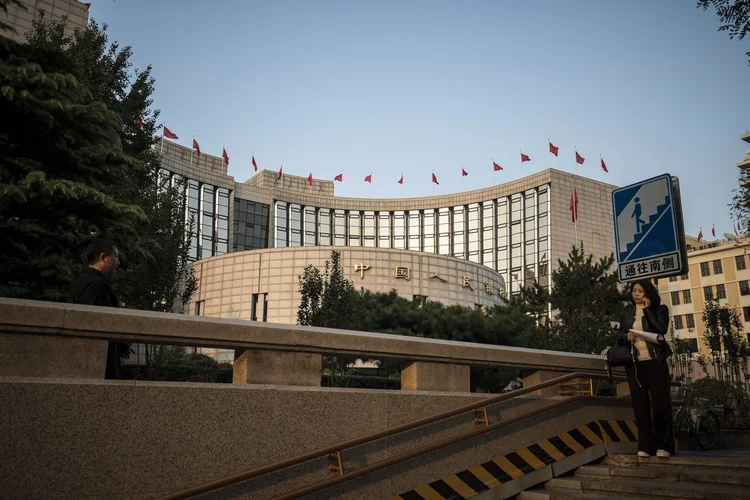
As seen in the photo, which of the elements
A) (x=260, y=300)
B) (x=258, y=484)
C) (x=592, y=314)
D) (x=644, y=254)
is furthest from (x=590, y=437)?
(x=260, y=300)

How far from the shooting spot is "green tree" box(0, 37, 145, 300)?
8609 millimetres

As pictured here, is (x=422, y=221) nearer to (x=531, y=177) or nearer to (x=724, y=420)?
(x=531, y=177)

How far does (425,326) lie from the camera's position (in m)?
28.1

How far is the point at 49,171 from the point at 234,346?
6290 millimetres

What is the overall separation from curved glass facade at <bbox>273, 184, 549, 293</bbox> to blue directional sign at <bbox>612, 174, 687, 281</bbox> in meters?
67.0

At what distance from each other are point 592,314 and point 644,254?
63.8 feet

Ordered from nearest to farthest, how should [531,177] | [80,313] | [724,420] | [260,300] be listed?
1. [80,313]
2. [724,420]
3. [260,300]
4. [531,177]

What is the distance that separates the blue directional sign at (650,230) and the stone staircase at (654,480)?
6.28ft

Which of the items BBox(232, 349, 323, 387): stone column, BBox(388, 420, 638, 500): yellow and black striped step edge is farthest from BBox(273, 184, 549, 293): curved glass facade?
BBox(232, 349, 323, 387): stone column

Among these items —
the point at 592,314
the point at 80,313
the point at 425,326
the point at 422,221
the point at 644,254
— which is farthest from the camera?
the point at 422,221

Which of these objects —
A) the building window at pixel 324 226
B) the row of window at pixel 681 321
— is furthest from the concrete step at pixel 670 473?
the row of window at pixel 681 321

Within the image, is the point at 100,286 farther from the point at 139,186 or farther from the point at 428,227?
the point at 428,227

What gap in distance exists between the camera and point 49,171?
974 cm

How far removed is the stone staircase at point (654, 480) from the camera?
5.64 m
